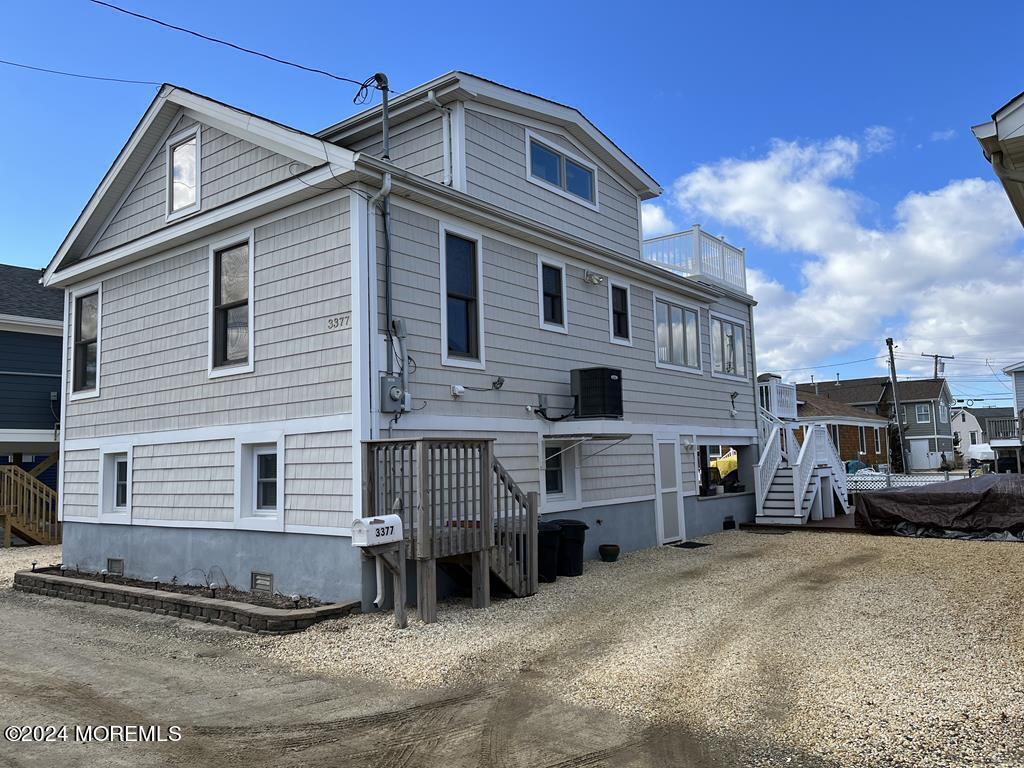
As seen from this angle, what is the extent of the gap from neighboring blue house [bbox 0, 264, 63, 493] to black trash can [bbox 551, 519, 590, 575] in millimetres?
13863

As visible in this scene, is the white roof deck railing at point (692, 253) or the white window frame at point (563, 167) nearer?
the white window frame at point (563, 167)

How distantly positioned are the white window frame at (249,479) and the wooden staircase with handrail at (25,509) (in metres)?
9.60

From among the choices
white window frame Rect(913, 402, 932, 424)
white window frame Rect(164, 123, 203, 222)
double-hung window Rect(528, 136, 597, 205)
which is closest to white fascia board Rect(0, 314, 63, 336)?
white window frame Rect(164, 123, 203, 222)

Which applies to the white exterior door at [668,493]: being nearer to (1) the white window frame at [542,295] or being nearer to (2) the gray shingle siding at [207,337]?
(1) the white window frame at [542,295]

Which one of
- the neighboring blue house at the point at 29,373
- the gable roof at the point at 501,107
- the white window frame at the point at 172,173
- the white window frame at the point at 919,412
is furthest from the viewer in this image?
the white window frame at the point at 919,412

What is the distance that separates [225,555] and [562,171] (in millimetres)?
7960

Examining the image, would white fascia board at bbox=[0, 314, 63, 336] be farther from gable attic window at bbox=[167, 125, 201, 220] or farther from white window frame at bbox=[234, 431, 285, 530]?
white window frame at bbox=[234, 431, 285, 530]

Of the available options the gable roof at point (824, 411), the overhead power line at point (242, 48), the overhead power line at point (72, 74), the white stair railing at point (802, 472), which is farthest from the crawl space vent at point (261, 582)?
the gable roof at point (824, 411)

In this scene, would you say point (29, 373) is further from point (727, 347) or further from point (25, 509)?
point (727, 347)

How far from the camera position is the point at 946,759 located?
4359 mm

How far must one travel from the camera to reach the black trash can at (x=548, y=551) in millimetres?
10016

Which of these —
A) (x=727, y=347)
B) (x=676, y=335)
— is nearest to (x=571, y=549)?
(x=676, y=335)

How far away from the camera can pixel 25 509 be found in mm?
17391

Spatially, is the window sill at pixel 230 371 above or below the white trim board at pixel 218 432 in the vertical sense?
above
